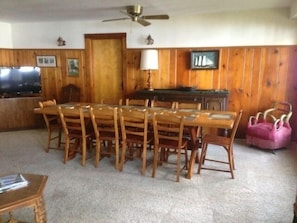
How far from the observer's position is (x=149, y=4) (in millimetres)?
3814

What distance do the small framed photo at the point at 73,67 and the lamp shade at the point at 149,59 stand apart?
1.73 metres

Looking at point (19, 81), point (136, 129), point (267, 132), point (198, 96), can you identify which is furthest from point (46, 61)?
point (267, 132)

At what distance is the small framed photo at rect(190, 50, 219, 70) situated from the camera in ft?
15.8

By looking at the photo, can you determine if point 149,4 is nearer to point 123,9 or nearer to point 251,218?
point 123,9

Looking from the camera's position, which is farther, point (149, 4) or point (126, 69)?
point (126, 69)

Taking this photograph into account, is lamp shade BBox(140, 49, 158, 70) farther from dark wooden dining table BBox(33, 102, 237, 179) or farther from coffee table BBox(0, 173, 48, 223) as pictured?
coffee table BBox(0, 173, 48, 223)

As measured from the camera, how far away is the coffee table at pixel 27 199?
180 centimetres

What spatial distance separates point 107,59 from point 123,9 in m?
1.60

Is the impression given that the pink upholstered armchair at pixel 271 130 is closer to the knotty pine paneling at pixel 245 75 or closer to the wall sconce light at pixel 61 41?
the knotty pine paneling at pixel 245 75

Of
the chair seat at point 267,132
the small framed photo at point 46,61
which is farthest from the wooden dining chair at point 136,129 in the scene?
the small framed photo at point 46,61

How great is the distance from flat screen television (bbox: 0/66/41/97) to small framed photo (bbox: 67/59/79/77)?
66cm

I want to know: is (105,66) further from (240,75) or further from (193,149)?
(193,149)

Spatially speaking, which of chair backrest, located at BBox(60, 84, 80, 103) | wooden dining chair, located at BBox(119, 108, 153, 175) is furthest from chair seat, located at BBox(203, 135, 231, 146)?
chair backrest, located at BBox(60, 84, 80, 103)

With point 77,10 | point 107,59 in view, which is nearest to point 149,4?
point 77,10
